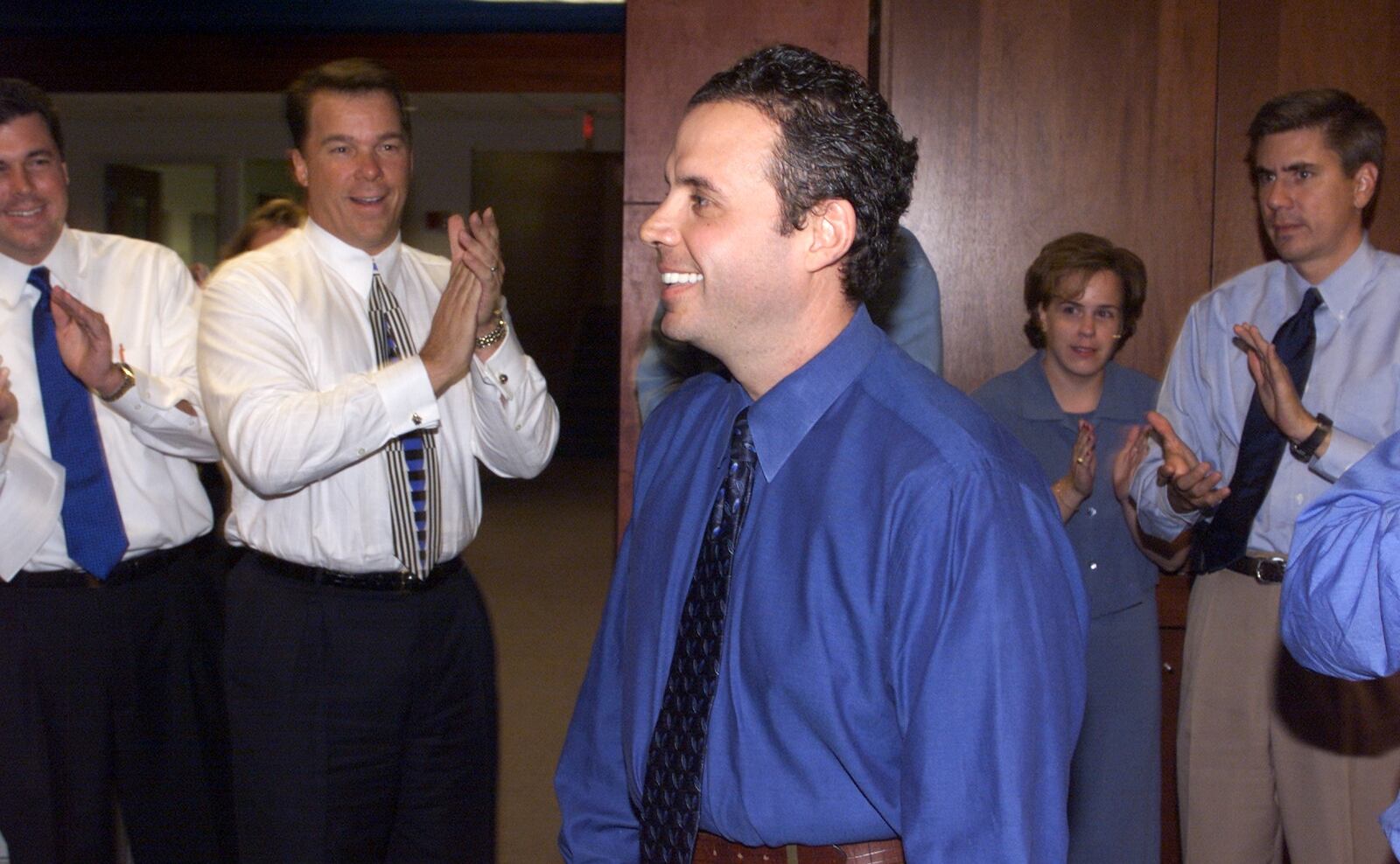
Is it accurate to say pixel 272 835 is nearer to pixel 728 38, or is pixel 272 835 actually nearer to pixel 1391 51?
pixel 728 38

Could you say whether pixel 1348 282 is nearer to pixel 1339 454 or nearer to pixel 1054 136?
pixel 1339 454

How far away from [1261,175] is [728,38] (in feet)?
4.53

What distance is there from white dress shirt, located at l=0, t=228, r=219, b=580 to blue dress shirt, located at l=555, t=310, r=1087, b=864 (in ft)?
5.67

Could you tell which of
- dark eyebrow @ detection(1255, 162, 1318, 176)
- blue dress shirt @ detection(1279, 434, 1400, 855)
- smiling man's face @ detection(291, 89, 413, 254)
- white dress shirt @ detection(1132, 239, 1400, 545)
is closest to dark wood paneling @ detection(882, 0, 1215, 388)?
white dress shirt @ detection(1132, 239, 1400, 545)

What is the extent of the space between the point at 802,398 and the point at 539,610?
225 inches

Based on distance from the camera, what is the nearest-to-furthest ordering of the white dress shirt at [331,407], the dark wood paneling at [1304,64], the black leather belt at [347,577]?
1. the white dress shirt at [331,407]
2. the black leather belt at [347,577]
3. the dark wood paneling at [1304,64]

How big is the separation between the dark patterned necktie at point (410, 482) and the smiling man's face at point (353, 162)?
5.5 inches

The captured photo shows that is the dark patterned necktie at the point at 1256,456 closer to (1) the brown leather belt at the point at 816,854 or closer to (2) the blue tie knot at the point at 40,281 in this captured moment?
(1) the brown leather belt at the point at 816,854

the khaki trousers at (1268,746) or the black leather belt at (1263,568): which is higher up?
the black leather belt at (1263,568)

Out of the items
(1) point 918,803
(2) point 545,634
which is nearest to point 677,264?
(1) point 918,803

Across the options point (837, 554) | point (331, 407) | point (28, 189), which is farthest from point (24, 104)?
point (837, 554)

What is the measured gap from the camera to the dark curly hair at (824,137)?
4.77 feet

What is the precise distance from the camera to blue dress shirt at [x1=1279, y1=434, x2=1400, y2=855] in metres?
1.48

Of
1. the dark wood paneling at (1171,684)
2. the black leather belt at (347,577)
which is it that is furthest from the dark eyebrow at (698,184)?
the dark wood paneling at (1171,684)
